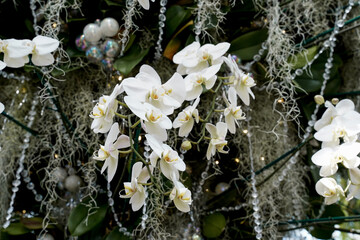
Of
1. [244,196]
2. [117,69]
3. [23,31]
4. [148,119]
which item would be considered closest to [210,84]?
[148,119]

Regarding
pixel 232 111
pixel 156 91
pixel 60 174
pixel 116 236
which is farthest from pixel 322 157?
pixel 60 174

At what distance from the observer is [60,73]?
758 millimetres

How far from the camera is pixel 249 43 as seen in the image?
0.84 metres

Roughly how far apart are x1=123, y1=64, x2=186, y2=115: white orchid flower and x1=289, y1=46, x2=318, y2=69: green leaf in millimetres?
369

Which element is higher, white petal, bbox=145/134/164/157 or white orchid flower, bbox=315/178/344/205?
white petal, bbox=145/134/164/157

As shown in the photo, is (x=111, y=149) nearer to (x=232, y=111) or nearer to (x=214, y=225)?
(x=232, y=111)

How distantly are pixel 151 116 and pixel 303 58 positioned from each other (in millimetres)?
455

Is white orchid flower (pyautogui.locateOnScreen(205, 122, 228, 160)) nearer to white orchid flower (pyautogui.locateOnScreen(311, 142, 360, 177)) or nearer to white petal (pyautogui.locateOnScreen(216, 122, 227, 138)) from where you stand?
white petal (pyautogui.locateOnScreen(216, 122, 227, 138))

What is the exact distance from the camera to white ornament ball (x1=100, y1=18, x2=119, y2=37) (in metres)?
0.78

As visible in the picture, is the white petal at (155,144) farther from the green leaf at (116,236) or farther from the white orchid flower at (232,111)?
the green leaf at (116,236)

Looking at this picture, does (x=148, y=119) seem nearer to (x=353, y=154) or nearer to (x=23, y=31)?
(x=353, y=154)

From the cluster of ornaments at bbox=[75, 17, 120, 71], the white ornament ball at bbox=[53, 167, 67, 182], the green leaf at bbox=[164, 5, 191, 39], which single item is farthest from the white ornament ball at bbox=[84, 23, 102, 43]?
the white ornament ball at bbox=[53, 167, 67, 182]

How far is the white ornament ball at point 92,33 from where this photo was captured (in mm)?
776

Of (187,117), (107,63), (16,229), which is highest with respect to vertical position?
(187,117)
